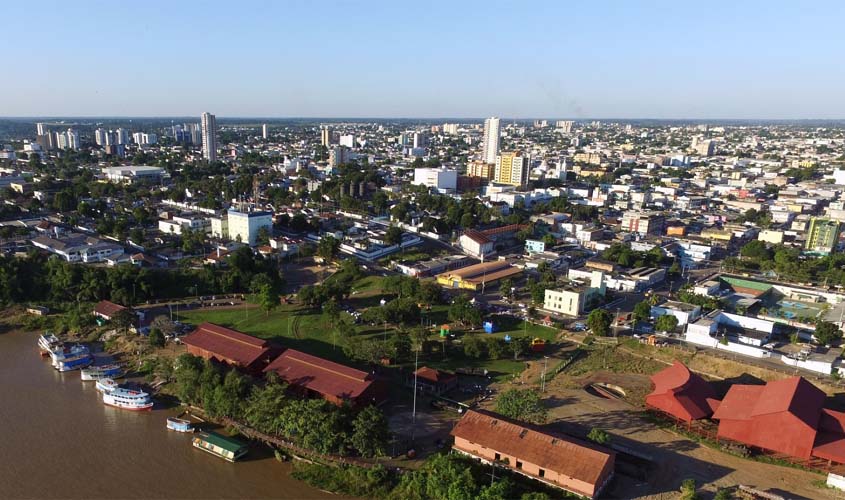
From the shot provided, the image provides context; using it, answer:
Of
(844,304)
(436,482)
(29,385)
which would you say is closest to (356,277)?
(29,385)

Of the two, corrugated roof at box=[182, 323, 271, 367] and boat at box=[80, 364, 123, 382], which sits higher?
corrugated roof at box=[182, 323, 271, 367]

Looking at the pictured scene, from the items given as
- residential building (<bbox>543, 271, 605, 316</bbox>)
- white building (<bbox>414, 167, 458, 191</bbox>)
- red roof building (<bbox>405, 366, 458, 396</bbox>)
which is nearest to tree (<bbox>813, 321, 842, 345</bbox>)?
residential building (<bbox>543, 271, 605, 316</bbox>)

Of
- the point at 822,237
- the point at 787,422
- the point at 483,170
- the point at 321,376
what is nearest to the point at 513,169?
the point at 483,170

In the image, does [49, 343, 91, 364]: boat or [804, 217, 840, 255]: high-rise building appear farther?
[804, 217, 840, 255]: high-rise building

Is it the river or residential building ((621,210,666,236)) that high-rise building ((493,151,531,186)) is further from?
the river

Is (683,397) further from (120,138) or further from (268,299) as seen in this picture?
(120,138)

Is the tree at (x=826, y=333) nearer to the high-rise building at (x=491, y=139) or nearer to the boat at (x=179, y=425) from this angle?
the boat at (x=179, y=425)
